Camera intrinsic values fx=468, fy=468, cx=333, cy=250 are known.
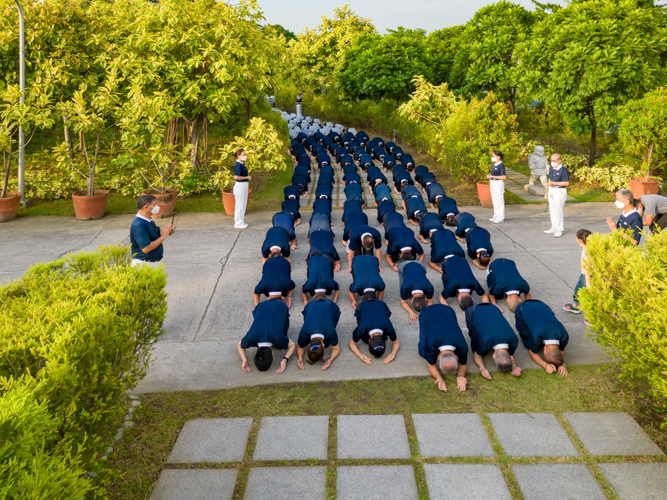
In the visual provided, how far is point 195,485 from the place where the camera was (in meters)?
3.83

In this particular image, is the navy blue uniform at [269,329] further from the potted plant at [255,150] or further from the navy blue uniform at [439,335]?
the potted plant at [255,150]

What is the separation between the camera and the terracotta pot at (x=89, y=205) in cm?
1116

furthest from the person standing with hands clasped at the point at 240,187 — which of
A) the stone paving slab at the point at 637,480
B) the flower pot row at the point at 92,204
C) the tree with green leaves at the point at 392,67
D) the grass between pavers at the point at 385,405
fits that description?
the tree with green leaves at the point at 392,67

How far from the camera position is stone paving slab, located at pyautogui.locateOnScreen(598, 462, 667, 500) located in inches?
144

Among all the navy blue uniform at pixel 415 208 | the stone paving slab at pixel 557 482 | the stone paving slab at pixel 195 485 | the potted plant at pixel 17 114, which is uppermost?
the potted plant at pixel 17 114

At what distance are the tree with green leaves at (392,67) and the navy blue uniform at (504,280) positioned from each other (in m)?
16.0

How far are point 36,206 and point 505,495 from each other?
12.8 meters

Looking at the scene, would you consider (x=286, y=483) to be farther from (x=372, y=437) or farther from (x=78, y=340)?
(x=78, y=340)

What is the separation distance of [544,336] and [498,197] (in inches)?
240

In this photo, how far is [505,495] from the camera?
12.1 feet

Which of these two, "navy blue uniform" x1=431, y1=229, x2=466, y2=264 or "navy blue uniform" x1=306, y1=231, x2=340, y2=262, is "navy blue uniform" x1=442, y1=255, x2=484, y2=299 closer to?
"navy blue uniform" x1=431, y1=229, x2=466, y2=264

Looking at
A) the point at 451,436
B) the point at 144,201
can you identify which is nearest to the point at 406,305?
the point at 451,436

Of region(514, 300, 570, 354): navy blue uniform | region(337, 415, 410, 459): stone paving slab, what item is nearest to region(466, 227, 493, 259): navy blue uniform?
region(514, 300, 570, 354): navy blue uniform

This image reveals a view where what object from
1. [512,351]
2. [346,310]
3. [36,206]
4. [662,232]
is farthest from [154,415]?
[36,206]
